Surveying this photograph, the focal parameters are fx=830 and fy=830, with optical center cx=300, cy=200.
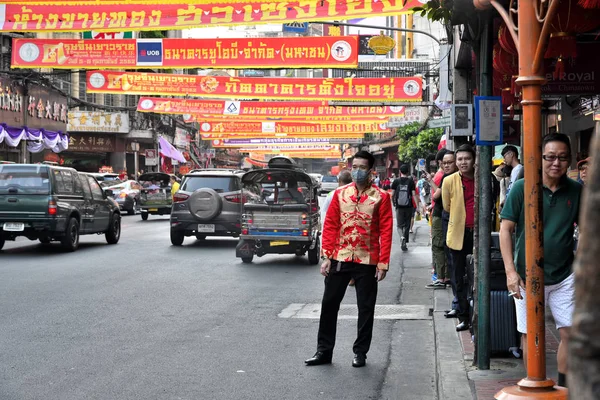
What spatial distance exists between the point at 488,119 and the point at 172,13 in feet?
40.7

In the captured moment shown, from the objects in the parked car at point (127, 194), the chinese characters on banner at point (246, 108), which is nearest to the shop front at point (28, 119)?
the parked car at point (127, 194)

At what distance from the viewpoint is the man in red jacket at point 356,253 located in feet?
23.5

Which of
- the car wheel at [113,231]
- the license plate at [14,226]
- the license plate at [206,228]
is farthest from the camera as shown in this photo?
the car wheel at [113,231]

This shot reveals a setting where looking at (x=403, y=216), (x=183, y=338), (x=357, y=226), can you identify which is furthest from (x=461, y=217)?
(x=403, y=216)

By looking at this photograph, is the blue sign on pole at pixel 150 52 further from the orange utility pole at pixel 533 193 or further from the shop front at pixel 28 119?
the orange utility pole at pixel 533 193

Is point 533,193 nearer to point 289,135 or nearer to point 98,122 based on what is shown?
point 289,135

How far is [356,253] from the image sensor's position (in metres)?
7.16

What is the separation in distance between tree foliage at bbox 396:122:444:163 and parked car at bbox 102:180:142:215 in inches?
458

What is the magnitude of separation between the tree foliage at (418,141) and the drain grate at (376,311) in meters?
19.6

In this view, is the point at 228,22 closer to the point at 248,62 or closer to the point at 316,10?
the point at 316,10

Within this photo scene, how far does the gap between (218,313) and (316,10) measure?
835 centimetres

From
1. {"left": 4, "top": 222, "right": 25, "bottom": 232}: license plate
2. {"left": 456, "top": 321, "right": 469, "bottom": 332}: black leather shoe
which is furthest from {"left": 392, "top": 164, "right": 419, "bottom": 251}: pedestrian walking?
{"left": 456, "top": 321, "right": 469, "bottom": 332}: black leather shoe

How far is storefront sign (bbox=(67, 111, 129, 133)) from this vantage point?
43625 millimetres

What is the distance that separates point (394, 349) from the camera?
8008mm
